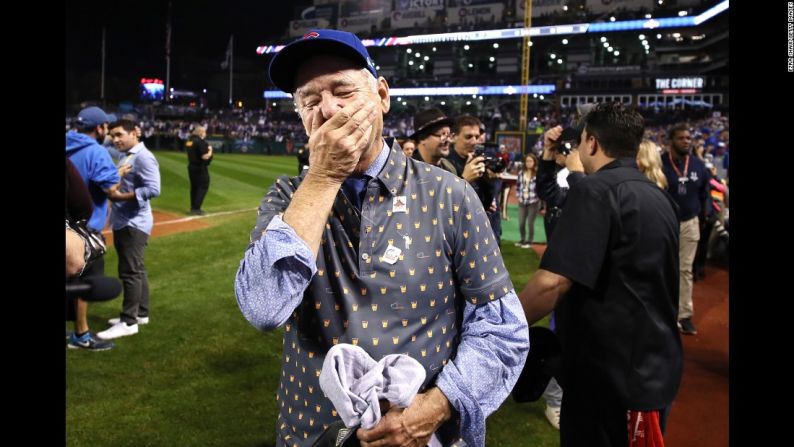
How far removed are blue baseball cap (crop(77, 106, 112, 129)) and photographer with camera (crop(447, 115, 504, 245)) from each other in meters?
3.62

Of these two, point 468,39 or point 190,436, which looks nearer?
point 190,436

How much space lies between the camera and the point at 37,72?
4.33ft

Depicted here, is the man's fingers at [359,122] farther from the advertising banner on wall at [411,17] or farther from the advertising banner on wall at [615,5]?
the advertising banner on wall at [411,17]

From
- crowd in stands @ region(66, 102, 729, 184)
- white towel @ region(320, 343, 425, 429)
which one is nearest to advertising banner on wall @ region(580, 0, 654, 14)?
crowd in stands @ region(66, 102, 729, 184)

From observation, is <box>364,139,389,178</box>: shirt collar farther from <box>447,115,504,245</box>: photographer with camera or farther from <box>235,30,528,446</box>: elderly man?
<box>447,115,504,245</box>: photographer with camera

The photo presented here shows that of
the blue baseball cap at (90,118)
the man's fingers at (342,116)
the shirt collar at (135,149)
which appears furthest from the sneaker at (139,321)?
the man's fingers at (342,116)

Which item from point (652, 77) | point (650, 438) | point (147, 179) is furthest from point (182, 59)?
point (650, 438)

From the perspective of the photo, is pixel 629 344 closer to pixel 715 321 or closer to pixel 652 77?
pixel 715 321

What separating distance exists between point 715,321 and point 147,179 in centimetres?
707

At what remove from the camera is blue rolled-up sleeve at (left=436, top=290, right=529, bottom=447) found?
65.1 inches

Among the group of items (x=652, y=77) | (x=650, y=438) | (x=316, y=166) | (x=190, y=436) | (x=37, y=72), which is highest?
(x=652, y=77)

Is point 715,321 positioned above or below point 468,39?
below

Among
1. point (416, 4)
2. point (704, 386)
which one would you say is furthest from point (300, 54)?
point (416, 4)

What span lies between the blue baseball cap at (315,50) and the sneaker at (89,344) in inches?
203
